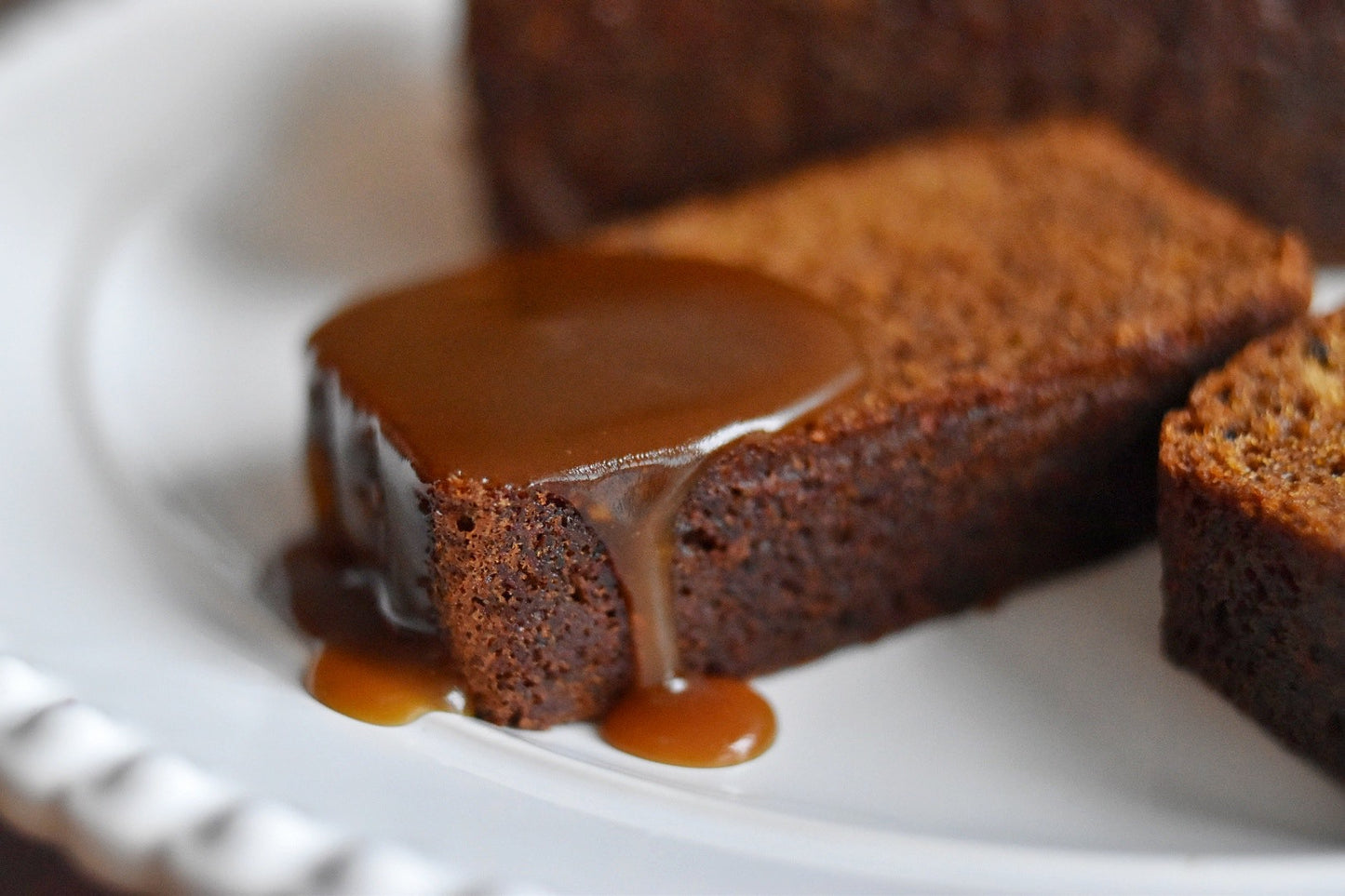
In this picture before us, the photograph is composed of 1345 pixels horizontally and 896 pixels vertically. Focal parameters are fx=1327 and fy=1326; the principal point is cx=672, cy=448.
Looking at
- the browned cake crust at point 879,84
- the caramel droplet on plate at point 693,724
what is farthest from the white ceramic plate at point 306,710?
the browned cake crust at point 879,84

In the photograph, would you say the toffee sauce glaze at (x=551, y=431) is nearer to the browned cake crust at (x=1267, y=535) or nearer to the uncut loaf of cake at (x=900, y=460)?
the uncut loaf of cake at (x=900, y=460)

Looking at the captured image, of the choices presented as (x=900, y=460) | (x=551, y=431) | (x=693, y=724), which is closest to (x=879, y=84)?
(x=900, y=460)

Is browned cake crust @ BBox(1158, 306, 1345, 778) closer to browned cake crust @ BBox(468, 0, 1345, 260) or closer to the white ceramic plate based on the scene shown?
the white ceramic plate

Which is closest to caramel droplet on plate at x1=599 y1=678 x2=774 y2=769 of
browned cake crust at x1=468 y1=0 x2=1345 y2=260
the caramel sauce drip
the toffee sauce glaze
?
the toffee sauce glaze

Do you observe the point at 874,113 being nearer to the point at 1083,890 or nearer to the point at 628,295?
the point at 628,295

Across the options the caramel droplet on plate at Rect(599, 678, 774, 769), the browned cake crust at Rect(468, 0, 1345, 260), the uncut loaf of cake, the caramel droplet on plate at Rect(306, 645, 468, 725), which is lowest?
the caramel droplet on plate at Rect(599, 678, 774, 769)

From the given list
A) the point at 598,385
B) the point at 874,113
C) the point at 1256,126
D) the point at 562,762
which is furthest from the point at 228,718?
the point at 1256,126
